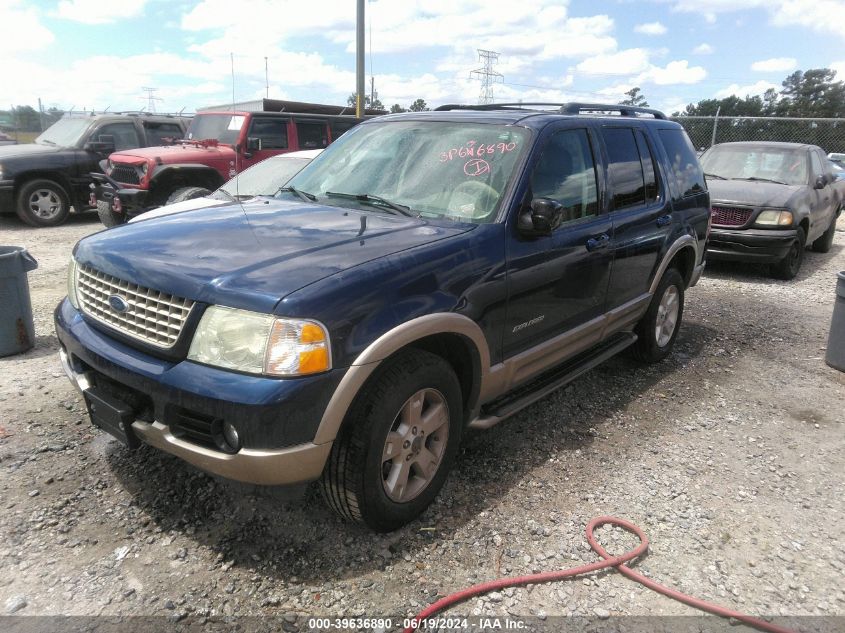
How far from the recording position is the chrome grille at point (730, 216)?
27.0 ft

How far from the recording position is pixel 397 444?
2.77 m

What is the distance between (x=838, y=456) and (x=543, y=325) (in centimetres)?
204

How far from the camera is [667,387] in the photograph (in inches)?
191

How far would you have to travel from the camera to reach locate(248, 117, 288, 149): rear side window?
1045 centimetres

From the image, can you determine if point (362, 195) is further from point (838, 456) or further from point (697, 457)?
point (838, 456)

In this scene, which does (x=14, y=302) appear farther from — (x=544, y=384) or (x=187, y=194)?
(x=187, y=194)

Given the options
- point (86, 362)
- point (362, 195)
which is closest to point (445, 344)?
point (362, 195)

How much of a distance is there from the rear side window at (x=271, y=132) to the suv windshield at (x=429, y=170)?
705 cm

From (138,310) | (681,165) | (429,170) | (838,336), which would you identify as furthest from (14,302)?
(838,336)

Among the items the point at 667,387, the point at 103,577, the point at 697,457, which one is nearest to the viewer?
the point at 103,577

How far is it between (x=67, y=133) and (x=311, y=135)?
4973 millimetres

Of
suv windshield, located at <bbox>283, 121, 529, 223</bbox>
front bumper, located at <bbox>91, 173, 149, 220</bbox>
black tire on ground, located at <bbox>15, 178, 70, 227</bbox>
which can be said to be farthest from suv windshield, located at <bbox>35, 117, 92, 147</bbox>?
suv windshield, located at <bbox>283, 121, 529, 223</bbox>

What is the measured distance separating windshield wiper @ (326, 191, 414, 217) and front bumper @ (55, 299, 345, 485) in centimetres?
125

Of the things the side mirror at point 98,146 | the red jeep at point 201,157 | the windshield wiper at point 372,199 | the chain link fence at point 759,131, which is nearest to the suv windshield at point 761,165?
the red jeep at point 201,157
